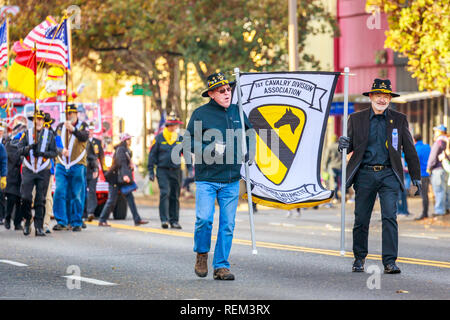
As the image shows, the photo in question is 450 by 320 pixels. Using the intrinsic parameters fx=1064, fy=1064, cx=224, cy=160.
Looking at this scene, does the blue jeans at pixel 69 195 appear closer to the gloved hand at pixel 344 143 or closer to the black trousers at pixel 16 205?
the black trousers at pixel 16 205

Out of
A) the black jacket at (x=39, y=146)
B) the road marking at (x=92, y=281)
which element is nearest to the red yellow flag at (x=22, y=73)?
the black jacket at (x=39, y=146)

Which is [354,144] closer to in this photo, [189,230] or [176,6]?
[189,230]

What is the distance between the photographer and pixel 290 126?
12062mm

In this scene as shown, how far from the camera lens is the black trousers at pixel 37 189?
16.7 meters

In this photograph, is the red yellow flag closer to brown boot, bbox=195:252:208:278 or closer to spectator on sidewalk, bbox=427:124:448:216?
spectator on sidewalk, bbox=427:124:448:216

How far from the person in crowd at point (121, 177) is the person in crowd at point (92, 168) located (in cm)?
61

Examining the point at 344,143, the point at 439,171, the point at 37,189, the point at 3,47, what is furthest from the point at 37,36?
the point at 344,143

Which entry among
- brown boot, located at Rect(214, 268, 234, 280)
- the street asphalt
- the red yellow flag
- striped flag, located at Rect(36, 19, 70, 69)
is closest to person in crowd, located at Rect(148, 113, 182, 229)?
the street asphalt

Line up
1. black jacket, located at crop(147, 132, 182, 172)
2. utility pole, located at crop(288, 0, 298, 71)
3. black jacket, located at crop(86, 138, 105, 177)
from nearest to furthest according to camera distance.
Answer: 1. black jacket, located at crop(147, 132, 182, 172)
2. black jacket, located at crop(86, 138, 105, 177)
3. utility pole, located at crop(288, 0, 298, 71)

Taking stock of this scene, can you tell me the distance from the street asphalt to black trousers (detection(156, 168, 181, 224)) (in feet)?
1.37

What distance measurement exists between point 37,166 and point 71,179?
1478 mm

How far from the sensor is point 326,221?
2159 cm

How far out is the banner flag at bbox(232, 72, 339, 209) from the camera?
11938 millimetres

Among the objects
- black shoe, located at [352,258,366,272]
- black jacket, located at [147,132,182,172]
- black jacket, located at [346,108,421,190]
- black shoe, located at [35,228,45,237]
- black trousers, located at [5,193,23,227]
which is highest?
black jacket, located at [346,108,421,190]
